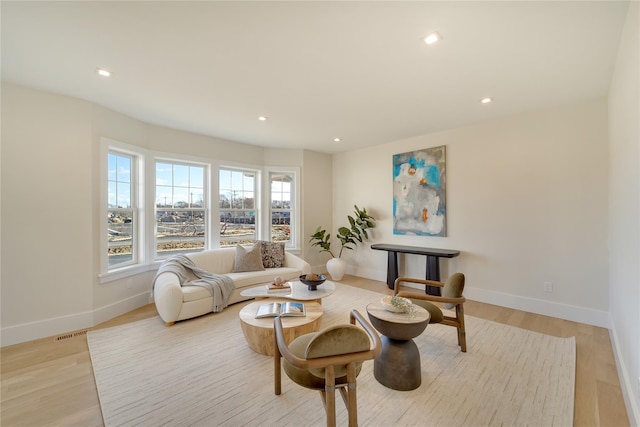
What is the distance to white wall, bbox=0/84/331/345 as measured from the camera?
281cm

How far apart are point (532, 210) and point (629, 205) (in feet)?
6.21

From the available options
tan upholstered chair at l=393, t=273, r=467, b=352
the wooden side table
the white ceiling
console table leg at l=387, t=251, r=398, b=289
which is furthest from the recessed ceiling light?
console table leg at l=387, t=251, r=398, b=289

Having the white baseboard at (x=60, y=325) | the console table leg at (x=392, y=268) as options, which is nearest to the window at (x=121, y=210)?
the white baseboard at (x=60, y=325)

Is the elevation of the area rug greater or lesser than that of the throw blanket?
lesser

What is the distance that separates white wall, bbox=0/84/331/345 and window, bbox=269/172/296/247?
9.11ft

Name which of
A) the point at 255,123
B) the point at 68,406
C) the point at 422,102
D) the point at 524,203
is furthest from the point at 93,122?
the point at 524,203

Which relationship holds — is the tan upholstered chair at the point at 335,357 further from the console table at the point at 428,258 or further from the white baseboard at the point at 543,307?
the white baseboard at the point at 543,307

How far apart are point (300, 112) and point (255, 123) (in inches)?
33.3

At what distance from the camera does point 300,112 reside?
11.8 feet

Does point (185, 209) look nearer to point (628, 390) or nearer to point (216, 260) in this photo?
point (216, 260)

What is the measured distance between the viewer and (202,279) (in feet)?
12.2

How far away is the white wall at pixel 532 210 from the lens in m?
3.22

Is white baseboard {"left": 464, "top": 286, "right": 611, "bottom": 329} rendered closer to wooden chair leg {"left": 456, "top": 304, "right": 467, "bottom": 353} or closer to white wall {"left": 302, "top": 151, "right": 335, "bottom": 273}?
wooden chair leg {"left": 456, "top": 304, "right": 467, "bottom": 353}

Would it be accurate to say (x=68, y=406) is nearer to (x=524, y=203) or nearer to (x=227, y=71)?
(x=227, y=71)
